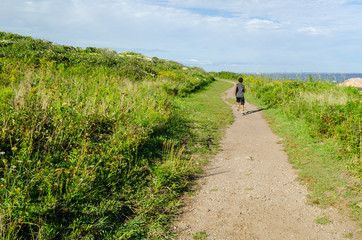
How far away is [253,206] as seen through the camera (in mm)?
4305

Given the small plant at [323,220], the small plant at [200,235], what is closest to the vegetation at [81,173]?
the small plant at [200,235]

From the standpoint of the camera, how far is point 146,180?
15.8ft

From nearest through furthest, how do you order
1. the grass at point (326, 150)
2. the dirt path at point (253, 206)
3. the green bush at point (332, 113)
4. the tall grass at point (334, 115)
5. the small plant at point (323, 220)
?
the dirt path at point (253, 206) < the small plant at point (323, 220) < the grass at point (326, 150) < the tall grass at point (334, 115) < the green bush at point (332, 113)

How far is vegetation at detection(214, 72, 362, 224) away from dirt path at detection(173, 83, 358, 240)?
13.1 inches

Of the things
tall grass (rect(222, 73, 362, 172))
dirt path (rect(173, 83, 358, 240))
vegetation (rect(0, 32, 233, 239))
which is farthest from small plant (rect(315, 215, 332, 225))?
vegetation (rect(0, 32, 233, 239))

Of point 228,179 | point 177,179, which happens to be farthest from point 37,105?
point 228,179

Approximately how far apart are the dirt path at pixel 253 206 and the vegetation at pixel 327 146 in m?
0.33

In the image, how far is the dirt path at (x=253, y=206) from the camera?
3.58m

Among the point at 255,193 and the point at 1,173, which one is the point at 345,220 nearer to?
the point at 255,193

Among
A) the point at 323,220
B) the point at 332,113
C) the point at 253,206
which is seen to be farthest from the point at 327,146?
the point at 253,206

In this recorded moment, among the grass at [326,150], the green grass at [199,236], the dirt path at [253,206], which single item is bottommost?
the green grass at [199,236]

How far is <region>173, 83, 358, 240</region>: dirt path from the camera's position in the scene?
358 cm

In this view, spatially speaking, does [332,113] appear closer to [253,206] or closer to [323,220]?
[323,220]

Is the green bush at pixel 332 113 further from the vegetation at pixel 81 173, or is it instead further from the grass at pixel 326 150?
the vegetation at pixel 81 173
